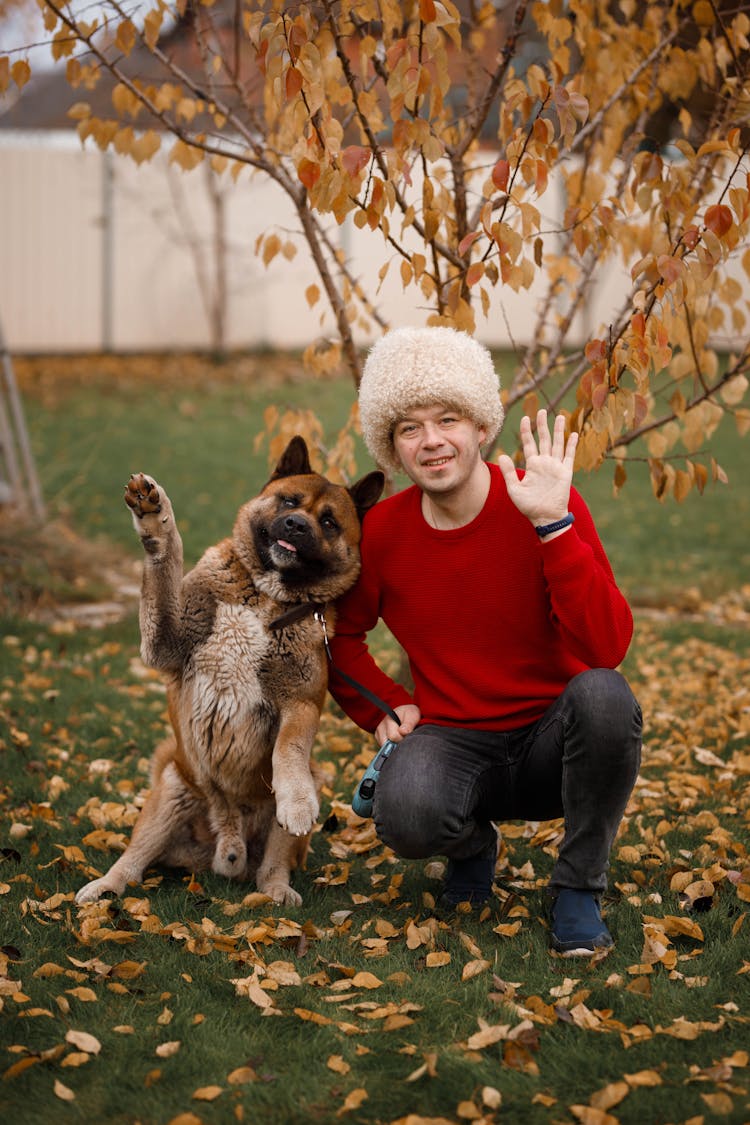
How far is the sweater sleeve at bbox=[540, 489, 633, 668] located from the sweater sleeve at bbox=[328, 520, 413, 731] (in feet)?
1.98

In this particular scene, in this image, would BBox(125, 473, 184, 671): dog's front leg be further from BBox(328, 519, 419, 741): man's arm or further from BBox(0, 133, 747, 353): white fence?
BBox(0, 133, 747, 353): white fence

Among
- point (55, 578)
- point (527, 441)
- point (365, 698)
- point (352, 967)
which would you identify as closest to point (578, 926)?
point (352, 967)

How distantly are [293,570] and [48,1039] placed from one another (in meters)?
1.38

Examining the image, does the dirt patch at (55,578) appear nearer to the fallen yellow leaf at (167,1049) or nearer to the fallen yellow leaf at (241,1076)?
the fallen yellow leaf at (167,1049)

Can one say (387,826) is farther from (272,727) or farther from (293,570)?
(293,570)

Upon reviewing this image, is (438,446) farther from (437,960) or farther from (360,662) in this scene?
(437,960)

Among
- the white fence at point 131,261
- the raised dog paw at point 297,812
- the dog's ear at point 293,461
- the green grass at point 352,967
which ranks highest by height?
the white fence at point 131,261

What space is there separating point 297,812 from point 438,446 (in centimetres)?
105

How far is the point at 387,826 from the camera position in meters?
2.99

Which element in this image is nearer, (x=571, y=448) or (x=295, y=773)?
(x=571, y=448)

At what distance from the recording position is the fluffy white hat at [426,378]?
9.81ft

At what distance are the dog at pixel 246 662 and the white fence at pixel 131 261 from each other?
39.0ft

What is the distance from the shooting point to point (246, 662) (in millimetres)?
3219

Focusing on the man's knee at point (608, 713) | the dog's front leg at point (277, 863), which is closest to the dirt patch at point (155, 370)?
the dog's front leg at point (277, 863)
